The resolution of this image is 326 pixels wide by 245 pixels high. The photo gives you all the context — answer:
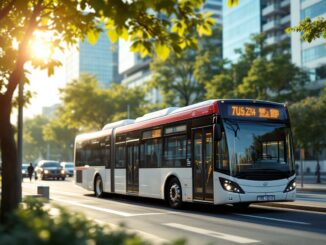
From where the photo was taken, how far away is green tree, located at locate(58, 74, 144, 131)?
64.1 metres

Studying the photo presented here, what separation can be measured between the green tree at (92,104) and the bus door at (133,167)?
42.9 metres

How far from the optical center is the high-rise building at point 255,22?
76.5 meters

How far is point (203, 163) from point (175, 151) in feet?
5.76

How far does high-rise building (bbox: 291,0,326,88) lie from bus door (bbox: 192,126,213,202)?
4811 centimetres

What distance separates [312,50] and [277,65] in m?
16.8

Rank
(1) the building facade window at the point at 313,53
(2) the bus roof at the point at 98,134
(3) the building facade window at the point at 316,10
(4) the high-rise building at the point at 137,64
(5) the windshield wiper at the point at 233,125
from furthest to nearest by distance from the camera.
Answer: (4) the high-rise building at the point at 137,64, (1) the building facade window at the point at 313,53, (3) the building facade window at the point at 316,10, (2) the bus roof at the point at 98,134, (5) the windshield wiper at the point at 233,125

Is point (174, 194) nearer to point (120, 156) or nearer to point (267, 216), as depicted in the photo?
point (267, 216)

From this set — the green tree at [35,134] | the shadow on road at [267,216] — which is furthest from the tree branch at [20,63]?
the green tree at [35,134]

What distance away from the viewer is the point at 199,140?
48.9ft

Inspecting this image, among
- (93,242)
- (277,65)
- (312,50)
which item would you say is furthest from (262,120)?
(312,50)

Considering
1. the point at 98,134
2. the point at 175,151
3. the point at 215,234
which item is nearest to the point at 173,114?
the point at 175,151

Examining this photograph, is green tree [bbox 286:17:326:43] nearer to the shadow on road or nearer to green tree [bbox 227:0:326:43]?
green tree [bbox 227:0:326:43]

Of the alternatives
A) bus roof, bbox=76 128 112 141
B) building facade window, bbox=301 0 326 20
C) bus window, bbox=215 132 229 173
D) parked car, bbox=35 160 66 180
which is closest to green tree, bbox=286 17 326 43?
bus window, bbox=215 132 229 173

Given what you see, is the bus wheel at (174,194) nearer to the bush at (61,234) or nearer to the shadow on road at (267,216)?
the shadow on road at (267,216)
